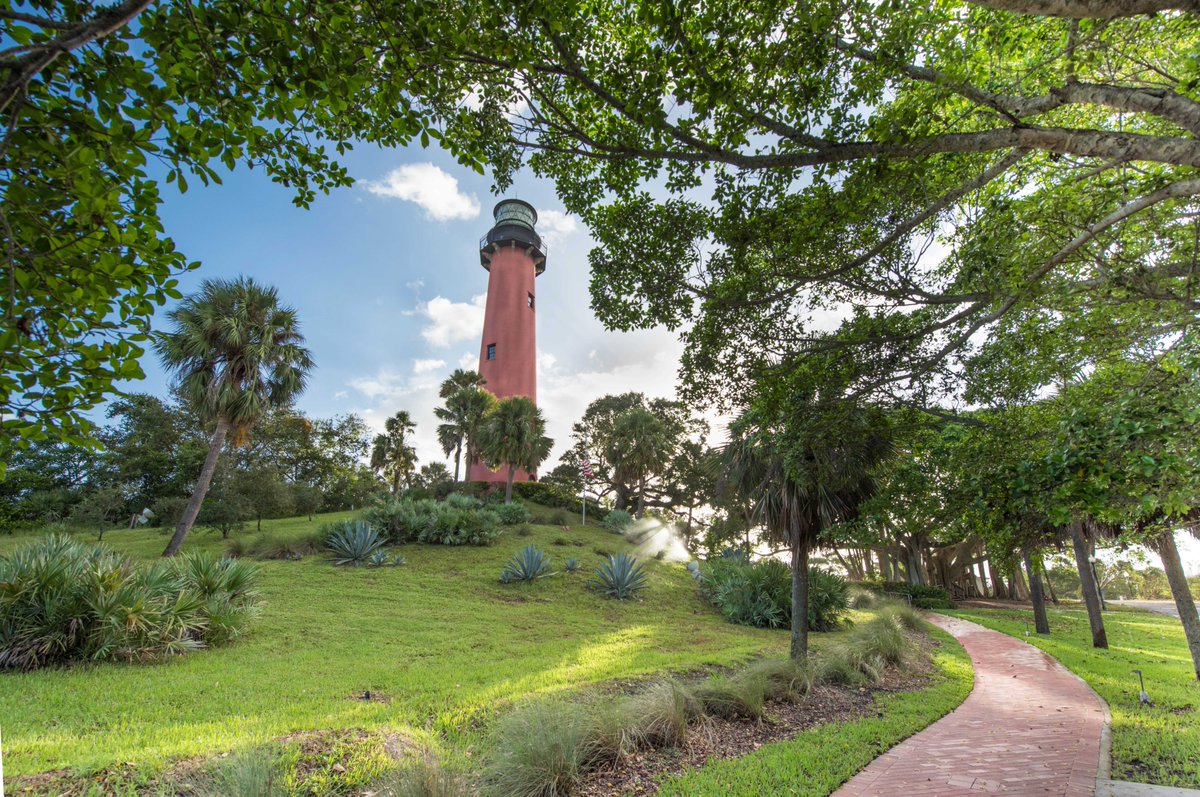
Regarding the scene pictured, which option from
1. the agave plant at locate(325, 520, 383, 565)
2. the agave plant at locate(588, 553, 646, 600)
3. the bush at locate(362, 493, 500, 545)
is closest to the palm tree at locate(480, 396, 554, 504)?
the bush at locate(362, 493, 500, 545)

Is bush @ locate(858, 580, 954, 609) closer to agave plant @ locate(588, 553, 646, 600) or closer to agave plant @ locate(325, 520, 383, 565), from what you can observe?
agave plant @ locate(588, 553, 646, 600)

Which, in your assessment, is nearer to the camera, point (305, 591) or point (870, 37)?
point (870, 37)

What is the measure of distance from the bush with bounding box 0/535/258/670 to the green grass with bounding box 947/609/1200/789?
36.8ft

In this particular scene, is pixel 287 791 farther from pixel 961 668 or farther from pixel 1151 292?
pixel 961 668

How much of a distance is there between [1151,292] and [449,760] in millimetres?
7776

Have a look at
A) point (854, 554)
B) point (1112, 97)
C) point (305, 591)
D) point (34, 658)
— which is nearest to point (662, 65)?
Answer: point (1112, 97)

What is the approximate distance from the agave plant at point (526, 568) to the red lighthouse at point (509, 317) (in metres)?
17.7

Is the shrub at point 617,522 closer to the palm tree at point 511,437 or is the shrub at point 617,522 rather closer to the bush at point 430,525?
the palm tree at point 511,437

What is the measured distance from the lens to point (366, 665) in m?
7.18

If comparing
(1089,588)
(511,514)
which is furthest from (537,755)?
(511,514)

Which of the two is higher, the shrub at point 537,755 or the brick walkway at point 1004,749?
the shrub at point 537,755

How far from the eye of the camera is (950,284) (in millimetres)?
5637

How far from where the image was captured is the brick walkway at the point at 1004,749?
4.25 m

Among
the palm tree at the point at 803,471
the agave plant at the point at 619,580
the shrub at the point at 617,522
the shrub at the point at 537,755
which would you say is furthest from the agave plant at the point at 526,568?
the shrub at the point at 617,522
